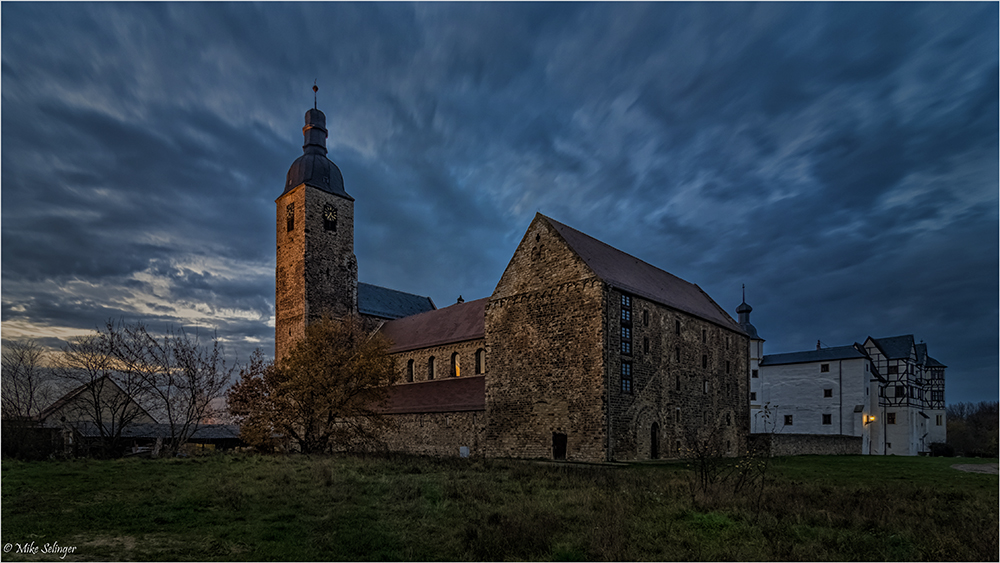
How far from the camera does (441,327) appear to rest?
4016 cm

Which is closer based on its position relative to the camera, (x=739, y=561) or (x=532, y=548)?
(x=739, y=561)

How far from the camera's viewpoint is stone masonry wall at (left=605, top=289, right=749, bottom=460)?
2689 centimetres

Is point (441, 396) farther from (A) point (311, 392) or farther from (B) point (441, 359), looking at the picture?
(A) point (311, 392)

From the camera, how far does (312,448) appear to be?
29266mm

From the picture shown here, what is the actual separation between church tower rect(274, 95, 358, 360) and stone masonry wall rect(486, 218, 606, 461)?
66.5 ft

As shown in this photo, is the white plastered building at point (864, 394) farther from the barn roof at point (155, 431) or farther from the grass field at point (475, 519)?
the barn roof at point (155, 431)

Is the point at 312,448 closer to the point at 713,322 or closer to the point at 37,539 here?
the point at 37,539

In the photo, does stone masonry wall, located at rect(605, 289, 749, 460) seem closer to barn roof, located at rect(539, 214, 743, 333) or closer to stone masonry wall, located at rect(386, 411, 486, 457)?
barn roof, located at rect(539, 214, 743, 333)

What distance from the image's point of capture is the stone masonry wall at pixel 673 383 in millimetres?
26891

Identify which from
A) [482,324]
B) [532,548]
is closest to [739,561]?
[532,548]

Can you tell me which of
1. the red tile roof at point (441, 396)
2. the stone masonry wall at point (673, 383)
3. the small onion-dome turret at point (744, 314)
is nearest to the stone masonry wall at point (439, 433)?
the red tile roof at point (441, 396)

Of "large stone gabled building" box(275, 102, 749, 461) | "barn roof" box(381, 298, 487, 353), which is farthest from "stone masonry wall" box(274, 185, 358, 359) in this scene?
"large stone gabled building" box(275, 102, 749, 461)

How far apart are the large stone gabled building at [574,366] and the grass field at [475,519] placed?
320 inches

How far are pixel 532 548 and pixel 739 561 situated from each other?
308 cm
